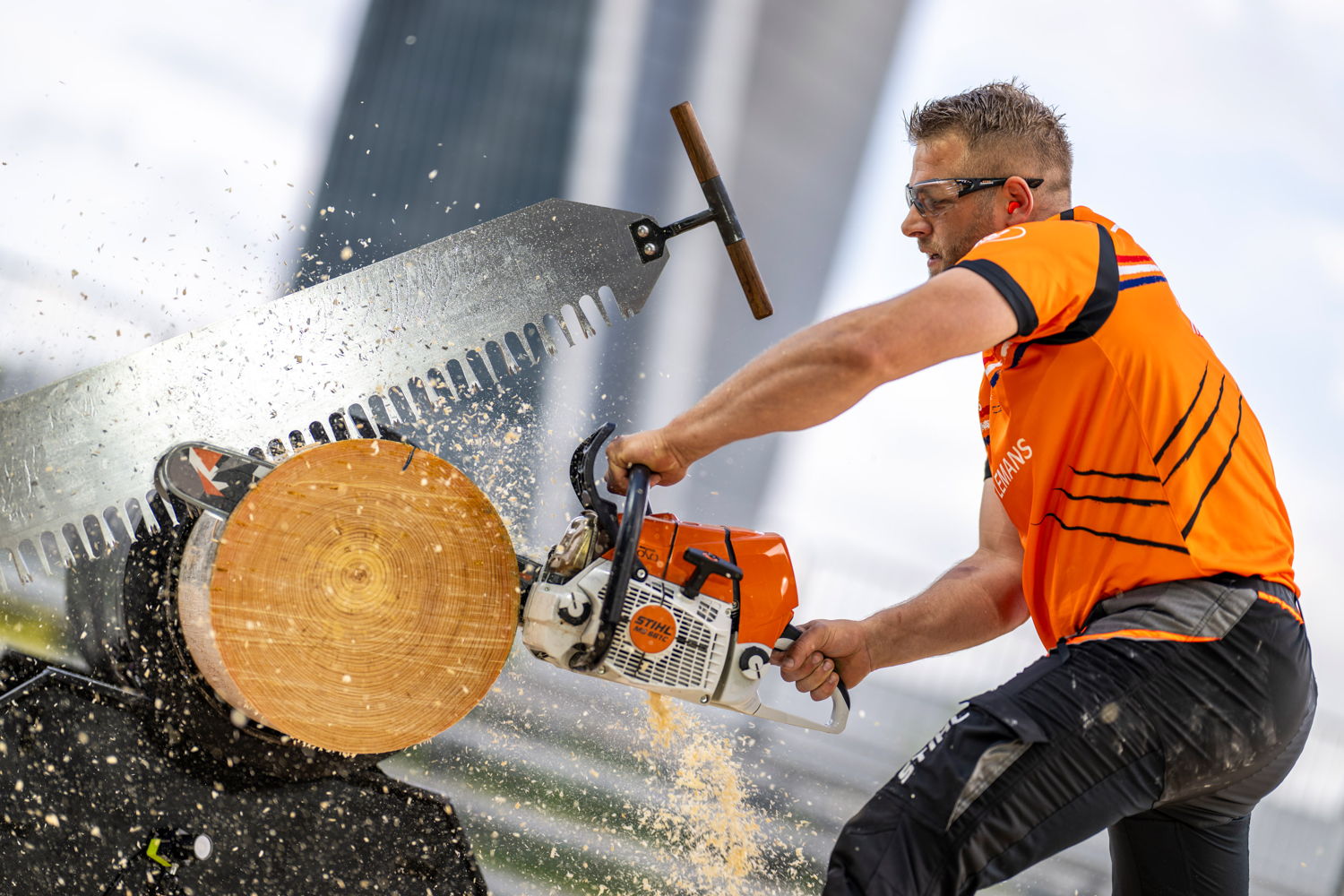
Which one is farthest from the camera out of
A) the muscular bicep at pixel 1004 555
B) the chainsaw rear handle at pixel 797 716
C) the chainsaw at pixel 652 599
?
the muscular bicep at pixel 1004 555

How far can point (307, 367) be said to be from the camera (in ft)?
7.88

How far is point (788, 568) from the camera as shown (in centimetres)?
197

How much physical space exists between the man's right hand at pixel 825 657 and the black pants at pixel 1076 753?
0.49 meters

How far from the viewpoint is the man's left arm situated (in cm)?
149

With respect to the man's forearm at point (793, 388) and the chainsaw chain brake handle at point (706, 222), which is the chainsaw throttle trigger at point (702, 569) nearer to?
the man's forearm at point (793, 388)

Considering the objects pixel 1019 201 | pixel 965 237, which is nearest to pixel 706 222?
pixel 965 237

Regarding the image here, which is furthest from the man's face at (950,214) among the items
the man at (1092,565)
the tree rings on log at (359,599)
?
the tree rings on log at (359,599)

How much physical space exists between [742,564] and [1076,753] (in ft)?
2.25

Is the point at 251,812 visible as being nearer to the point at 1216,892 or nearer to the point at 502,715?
the point at 1216,892

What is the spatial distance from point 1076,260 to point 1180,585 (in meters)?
0.59

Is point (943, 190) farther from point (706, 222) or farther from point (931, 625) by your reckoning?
point (931, 625)

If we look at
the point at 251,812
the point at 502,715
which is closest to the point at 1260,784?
the point at 251,812

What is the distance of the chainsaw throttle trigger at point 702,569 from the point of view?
1809 mm

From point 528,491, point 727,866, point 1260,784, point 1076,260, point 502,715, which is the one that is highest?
point 1076,260
